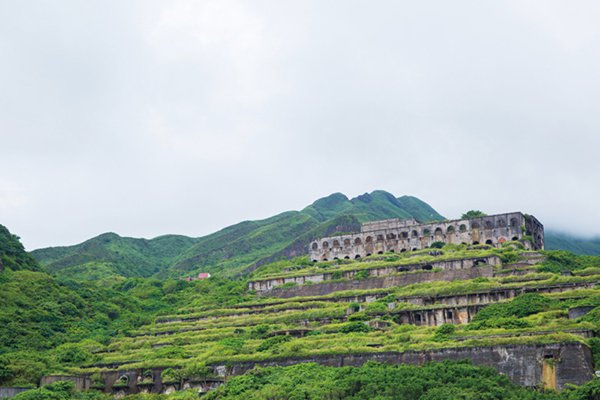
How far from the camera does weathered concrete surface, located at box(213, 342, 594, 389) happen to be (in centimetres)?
3055

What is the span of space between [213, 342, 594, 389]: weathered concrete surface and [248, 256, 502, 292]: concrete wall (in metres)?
20.0

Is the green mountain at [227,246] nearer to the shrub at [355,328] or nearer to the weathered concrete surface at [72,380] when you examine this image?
the weathered concrete surface at [72,380]

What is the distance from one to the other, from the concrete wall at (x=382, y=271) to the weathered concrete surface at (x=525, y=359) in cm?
1998

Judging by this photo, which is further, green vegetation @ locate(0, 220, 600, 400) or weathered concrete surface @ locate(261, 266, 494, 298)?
weathered concrete surface @ locate(261, 266, 494, 298)

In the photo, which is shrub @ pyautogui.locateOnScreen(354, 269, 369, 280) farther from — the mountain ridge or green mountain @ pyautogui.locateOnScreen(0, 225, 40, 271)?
the mountain ridge

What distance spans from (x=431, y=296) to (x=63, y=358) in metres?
22.8

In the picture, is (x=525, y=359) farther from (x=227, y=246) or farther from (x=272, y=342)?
(x=227, y=246)

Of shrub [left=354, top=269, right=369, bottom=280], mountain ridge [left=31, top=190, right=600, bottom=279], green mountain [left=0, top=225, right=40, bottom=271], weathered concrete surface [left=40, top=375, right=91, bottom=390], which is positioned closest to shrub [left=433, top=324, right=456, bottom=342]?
shrub [left=354, top=269, right=369, bottom=280]

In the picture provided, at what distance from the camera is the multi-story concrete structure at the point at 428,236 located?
6488 centimetres

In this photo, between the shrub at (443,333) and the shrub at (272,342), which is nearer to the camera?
the shrub at (443,333)

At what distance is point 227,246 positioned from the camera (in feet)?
376

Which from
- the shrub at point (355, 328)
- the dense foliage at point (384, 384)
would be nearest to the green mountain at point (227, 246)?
the shrub at point (355, 328)

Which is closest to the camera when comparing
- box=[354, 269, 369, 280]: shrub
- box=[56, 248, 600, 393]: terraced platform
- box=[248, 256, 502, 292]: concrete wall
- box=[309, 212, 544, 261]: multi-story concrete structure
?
box=[56, 248, 600, 393]: terraced platform

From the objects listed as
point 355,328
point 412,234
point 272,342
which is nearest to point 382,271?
point 412,234
